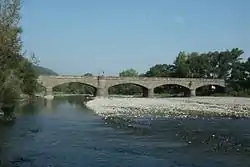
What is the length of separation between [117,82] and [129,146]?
377 ft

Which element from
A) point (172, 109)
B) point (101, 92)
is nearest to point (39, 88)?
point (101, 92)

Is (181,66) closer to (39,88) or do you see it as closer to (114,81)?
(114,81)

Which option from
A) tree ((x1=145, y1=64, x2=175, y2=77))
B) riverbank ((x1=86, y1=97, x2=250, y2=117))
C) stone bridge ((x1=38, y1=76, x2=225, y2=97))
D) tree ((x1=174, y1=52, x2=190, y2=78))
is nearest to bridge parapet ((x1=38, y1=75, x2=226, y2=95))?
stone bridge ((x1=38, y1=76, x2=225, y2=97))

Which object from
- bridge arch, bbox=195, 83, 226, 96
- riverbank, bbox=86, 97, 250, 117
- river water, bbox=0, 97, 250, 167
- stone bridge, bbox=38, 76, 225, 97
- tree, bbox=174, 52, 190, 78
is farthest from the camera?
tree, bbox=174, 52, 190, 78

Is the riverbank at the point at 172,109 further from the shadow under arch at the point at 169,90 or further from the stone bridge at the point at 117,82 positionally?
the shadow under arch at the point at 169,90

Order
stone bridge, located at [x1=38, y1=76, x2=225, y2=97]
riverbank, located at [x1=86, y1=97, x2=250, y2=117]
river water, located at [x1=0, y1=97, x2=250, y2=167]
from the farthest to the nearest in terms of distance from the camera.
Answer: stone bridge, located at [x1=38, y1=76, x2=225, y2=97] < riverbank, located at [x1=86, y1=97, x2=250, y2=117] < river water, located at [x1=0, y1=97, x2=250, y2=167]

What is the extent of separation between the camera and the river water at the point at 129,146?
2041 centimetres

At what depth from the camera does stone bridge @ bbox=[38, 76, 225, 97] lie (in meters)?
133

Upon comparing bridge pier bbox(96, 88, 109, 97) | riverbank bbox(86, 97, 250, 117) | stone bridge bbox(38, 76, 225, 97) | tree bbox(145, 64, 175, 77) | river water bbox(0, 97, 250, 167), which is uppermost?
tree bbox(145, 64, 175, 77)

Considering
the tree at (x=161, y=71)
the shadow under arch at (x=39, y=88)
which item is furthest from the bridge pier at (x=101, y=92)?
the tree at (x=161, y=71)

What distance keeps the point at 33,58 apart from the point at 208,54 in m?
138

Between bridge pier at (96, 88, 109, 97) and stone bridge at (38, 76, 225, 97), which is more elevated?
stone bridge at (38, 76, 225, 97)

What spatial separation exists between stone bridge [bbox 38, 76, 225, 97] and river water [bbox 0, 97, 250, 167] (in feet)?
318

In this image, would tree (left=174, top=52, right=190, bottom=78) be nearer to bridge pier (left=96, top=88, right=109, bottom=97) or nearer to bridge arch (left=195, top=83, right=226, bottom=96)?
bridge arch (left=195, top=83, right=226, bottom=96)
